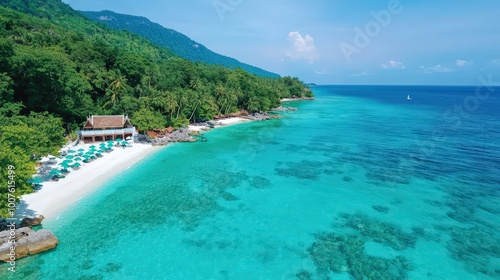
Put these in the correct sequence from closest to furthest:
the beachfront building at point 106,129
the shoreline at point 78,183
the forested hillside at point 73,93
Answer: the shoreline at point 78,183 < the forested hillside at point 73,93 < the beachfront building at point 106,129

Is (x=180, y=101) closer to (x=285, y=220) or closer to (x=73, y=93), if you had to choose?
(x=73, y=93)

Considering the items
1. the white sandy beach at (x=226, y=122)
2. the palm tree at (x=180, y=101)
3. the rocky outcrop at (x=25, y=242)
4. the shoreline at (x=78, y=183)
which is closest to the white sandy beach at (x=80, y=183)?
the shoreline at (x=78, y=183)

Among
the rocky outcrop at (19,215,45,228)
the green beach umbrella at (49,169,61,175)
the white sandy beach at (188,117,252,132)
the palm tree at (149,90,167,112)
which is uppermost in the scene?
the palm tree at (149,90,167,112)

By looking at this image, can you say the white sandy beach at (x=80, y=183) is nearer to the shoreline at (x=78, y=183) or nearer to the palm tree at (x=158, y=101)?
the shoreline at (x=78, y=183)

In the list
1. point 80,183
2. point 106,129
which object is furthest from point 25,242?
point 106,129

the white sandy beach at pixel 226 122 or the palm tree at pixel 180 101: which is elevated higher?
the palm tree at pixel 180 101

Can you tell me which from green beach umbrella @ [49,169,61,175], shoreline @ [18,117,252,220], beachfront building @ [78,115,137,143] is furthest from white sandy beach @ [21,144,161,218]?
beachfront building @ [78,115,137,143]

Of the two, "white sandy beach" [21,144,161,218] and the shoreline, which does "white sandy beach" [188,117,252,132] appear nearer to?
the shoreline
